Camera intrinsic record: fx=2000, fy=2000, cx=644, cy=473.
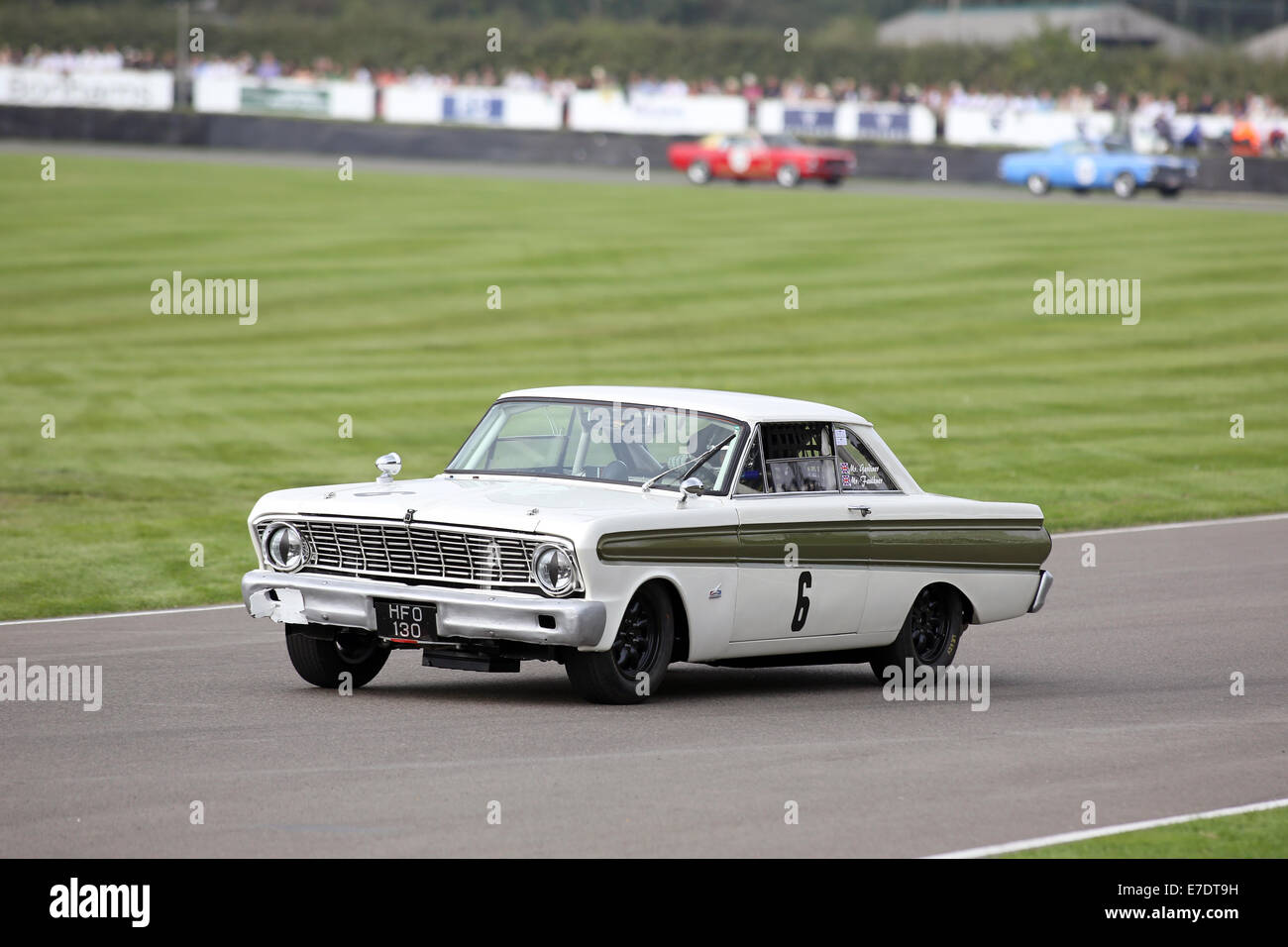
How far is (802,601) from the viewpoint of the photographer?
9.72 metres

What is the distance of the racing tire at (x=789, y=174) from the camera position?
4850 cm

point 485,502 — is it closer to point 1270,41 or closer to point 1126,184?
point 1126,184

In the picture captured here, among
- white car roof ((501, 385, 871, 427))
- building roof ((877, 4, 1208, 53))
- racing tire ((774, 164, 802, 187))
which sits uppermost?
building roof ((877, 4, 1208, 53))

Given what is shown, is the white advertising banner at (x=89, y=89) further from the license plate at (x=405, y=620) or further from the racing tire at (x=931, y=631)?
the license plate at (x=405, y=620)

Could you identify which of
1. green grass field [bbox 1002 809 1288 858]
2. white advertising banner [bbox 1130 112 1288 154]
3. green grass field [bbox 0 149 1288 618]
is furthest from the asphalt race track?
white advertising banner [bbox 1130 112 1288 154]

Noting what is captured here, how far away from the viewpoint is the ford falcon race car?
8.80 meters

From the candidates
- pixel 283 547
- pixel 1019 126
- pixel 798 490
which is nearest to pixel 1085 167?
pixel 1019 126

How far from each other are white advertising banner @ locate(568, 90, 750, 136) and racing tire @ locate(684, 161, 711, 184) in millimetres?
4640

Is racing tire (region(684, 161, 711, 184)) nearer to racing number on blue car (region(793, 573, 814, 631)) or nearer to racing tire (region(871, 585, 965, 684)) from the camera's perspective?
racing tire (region(871, 585, 965, 684))

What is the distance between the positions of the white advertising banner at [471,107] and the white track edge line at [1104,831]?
48504 millimetres

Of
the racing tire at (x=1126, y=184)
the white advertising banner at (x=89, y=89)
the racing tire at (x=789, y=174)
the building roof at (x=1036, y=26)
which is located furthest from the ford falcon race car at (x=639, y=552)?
the building roof at (x=1036, y=26)

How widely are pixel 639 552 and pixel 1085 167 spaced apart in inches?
1569
